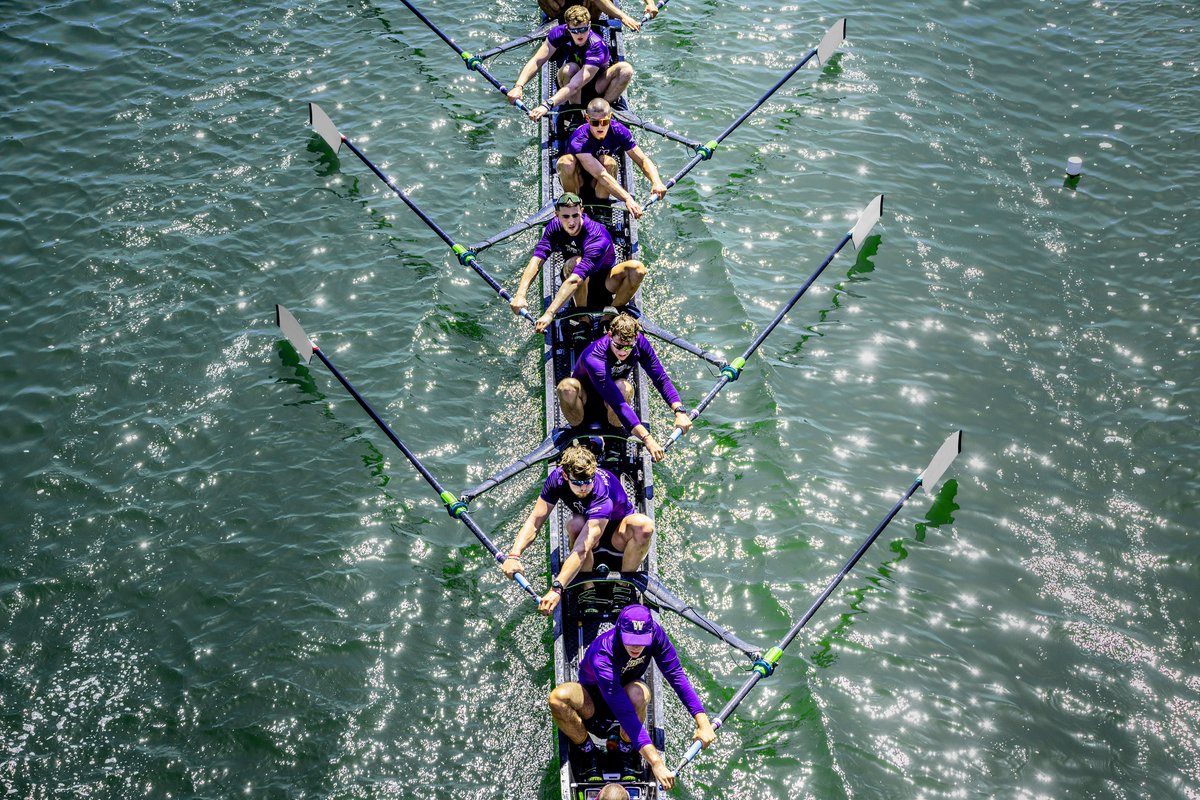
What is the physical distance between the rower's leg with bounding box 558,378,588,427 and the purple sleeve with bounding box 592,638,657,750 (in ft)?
12.2

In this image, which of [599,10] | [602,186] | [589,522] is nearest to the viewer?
[589,522]

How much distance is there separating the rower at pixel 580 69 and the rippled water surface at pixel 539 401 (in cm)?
153

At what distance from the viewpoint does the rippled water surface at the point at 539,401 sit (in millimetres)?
11586

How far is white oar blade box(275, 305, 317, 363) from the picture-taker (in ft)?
48.6

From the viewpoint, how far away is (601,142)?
16.2m

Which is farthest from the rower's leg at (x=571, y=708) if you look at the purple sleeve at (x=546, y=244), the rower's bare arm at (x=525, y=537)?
the purple sleeve at (x=546, y=244)

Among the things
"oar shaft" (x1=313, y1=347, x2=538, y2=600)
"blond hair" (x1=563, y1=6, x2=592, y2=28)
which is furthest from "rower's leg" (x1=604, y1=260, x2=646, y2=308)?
"blond hair" (x1=563, y1=6, x2=592, y2=28)

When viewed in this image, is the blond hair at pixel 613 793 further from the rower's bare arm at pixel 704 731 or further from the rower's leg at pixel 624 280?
the rower's leg at pixel 624 280

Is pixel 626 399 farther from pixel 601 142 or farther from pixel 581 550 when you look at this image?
pixel 601 142

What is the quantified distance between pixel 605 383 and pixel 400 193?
6.27 meters

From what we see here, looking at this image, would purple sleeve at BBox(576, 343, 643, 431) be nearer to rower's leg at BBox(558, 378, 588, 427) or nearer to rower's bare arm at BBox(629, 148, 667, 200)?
rower's leg at BBox(558, 378, 588, 427)

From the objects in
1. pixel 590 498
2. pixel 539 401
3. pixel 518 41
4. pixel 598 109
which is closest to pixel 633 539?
pixel 590 498

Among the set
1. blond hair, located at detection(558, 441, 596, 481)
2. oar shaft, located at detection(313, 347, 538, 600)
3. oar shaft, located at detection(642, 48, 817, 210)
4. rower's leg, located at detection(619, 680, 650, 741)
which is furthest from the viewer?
oar shaft, located at detection(642, 48, 817, 210)

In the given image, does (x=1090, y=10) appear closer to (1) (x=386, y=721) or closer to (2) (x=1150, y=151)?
(2) (x=1150, y=151)
